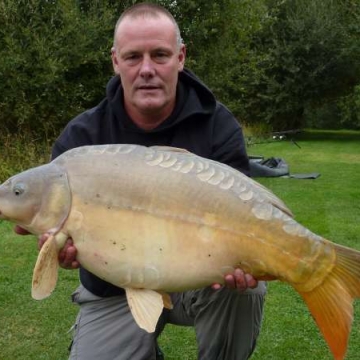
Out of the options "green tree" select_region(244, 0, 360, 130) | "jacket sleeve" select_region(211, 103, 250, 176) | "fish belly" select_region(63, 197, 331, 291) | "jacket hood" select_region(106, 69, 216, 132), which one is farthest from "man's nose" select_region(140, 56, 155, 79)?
"green tree" select_region(244, 0, 360, 130)

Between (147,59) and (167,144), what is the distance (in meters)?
0.30

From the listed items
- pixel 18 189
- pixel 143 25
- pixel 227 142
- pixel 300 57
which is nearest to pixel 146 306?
pixel 18 189

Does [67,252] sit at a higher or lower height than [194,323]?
higher

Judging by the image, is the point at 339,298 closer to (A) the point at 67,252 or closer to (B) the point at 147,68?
(A) the point at 67,252

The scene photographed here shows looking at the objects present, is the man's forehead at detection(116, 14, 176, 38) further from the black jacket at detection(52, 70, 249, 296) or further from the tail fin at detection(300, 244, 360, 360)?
the tail fin at detection(300, 244, 360, 360)

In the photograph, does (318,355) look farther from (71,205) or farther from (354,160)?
(354,160)

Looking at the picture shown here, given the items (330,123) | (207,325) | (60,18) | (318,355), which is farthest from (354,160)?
(330,123)

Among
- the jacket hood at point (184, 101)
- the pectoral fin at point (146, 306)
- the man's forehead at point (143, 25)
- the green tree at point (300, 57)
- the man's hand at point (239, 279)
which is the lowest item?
the green tree at point (300, 57)

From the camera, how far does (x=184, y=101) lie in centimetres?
205

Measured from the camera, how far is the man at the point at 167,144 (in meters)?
1.95

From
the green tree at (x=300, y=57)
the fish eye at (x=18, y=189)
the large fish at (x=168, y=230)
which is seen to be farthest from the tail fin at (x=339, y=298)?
the green tree at (x=300, y=57)

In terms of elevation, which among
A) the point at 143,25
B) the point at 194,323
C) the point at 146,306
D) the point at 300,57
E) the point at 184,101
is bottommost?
the point at 300,57

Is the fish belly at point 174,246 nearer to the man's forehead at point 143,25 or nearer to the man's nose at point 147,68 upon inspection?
the man's nose at point 147,68

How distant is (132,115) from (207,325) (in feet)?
2.46
